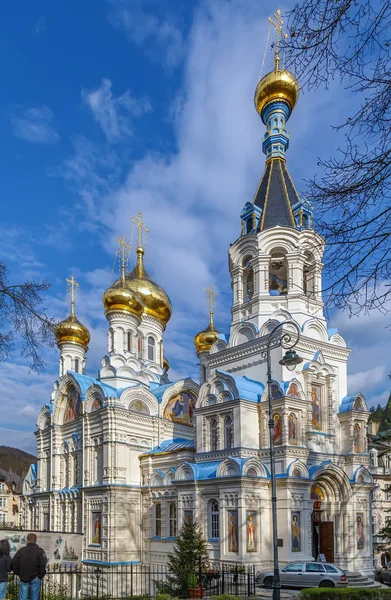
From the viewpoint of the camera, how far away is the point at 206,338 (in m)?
35.8

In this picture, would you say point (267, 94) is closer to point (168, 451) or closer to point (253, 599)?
point (168, 451)

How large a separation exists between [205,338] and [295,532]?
18.1 metres

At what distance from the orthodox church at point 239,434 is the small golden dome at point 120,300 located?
73mm

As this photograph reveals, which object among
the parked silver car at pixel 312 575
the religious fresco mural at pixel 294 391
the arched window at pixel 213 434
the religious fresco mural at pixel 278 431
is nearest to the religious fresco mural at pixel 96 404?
the arched window at pixel 213 434

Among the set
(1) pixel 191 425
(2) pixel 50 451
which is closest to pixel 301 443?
(1) pixel 191 425

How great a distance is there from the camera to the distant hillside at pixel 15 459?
91.4 meters

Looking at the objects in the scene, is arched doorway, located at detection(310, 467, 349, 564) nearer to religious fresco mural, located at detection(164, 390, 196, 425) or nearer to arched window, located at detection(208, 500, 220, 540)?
arched window, located at detection(208, 500, 220, 540)

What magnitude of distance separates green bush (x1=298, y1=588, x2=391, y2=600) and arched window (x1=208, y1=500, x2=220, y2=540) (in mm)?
7541

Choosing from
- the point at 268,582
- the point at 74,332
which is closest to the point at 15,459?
the point at 74,332

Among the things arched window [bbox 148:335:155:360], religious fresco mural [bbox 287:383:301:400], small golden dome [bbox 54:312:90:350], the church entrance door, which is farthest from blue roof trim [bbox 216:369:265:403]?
small golden dome [bbox 54:312:90:350]

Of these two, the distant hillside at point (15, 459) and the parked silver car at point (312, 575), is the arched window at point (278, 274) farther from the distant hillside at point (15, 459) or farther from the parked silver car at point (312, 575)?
the distant hillside at point (15, 459)

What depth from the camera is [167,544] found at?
22750 millimetres

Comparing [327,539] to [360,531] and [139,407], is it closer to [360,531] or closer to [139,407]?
[360,531]

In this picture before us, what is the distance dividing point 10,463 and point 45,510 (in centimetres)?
7000
